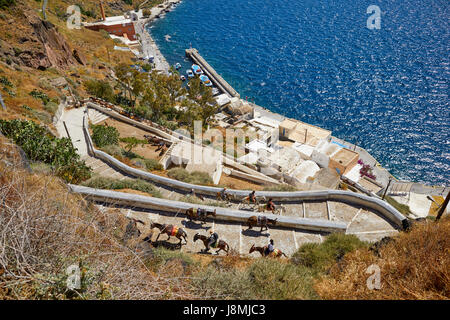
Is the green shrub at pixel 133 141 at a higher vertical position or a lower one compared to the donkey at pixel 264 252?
lower

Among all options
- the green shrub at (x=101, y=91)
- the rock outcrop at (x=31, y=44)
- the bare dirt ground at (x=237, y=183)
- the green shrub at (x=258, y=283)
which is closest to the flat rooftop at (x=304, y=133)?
the bare dirt ground at (x=237, y=183)

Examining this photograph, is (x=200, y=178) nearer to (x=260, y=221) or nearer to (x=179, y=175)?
(x=179, y=175)

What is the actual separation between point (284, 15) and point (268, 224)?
88.9 m

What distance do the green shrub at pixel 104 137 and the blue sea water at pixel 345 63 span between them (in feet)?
112

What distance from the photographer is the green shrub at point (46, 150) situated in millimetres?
16406

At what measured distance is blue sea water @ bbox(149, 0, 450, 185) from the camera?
4512 cm

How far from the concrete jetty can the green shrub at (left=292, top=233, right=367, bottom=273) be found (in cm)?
4388

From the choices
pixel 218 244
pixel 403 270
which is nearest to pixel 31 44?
pixel 218 244

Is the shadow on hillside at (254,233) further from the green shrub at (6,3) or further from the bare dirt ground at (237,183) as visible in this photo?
the green shrub at (6,3)

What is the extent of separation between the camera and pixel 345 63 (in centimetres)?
6281

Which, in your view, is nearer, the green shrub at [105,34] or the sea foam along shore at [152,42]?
the sea foam along shore at [152,42]

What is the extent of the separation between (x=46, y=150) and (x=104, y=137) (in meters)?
6.80

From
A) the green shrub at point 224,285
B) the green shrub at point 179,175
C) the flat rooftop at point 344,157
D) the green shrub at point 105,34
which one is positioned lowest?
the flat rooftop at point 344,157
